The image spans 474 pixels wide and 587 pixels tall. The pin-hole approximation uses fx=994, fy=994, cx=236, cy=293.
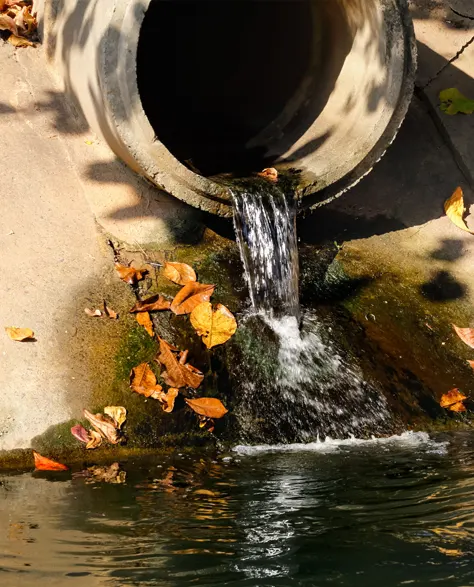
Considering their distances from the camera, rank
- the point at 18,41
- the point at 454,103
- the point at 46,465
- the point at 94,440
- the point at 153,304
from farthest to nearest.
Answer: the point at 454,103 → the point at 18,41 → the point at 153,304 → the point at 94,440 → the point at 46,465

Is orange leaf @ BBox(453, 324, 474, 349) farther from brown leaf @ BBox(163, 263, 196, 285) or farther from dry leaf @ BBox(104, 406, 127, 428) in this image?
dry leaf @ BBox(104, 406, 127, 428)

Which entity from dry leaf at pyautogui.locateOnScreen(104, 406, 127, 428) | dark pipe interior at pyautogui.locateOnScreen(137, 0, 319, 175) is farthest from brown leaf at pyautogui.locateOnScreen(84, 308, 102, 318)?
dark pipe interior at pyautogui.locateOnScreen(137, 0, 319, 175)

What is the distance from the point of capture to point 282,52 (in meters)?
7.20

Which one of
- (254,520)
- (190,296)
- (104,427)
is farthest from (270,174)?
(254,520)

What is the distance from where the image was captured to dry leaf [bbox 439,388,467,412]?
17.4 feet

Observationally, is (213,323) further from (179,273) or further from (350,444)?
(350,444)

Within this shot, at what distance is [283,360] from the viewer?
542cm

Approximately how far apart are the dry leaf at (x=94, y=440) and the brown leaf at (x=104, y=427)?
0.02 metres

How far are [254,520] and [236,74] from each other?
4.37 metres

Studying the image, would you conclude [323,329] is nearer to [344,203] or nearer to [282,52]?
[344,203]

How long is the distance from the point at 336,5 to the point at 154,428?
3.17m

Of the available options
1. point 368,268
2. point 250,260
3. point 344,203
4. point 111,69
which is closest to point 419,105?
point 344,203

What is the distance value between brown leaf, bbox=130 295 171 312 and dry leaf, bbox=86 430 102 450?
33.7 inches

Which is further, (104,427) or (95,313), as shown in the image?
(95,313)
